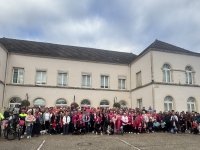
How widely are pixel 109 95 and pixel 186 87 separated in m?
8.30

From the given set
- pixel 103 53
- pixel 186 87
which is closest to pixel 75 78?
pixel 103 53

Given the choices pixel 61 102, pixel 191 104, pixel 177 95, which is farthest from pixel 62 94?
pixel 191 104

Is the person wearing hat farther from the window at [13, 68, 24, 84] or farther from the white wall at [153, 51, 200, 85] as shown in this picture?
the white wall at [153, 51, 200, 85]

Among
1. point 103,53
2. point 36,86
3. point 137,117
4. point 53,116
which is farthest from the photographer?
point 103,53

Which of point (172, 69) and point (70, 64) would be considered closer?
point (172, 69)

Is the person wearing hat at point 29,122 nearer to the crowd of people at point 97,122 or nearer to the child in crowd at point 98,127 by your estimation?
the crowd of people at point 97,122

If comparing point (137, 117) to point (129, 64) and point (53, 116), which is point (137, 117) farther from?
point (129, 64)

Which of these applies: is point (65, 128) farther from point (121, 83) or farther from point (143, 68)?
point (121, 83)

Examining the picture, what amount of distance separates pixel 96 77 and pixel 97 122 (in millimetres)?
10659

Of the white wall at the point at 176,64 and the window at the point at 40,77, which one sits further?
the window at the point at 40,77

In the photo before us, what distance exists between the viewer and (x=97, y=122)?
1227 cm

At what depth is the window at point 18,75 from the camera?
2014 centimetres

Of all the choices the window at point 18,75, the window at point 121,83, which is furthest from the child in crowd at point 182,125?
the window at point 18,75

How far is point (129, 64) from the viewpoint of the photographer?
2392cm
